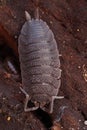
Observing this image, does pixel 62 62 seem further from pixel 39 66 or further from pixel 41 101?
pixel 41 101

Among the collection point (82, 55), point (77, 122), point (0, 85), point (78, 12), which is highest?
point (78, 12)

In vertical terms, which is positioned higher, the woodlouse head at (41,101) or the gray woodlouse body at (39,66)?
the gray woodlouse body at (39,66)

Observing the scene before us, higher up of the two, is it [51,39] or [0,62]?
[51,39]

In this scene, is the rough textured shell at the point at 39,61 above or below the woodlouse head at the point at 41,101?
above

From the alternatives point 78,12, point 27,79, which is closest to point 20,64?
point 27,79

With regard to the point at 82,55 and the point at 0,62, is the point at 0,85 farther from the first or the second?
the point at 82,55

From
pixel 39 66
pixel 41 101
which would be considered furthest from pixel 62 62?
pixel 41 101

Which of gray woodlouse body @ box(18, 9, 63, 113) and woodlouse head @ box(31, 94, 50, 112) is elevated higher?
gray woodlouse body @ box(18, 9, 63, 113)
